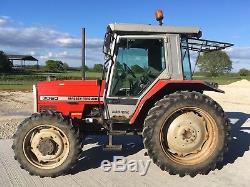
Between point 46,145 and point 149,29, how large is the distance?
2.66 meters

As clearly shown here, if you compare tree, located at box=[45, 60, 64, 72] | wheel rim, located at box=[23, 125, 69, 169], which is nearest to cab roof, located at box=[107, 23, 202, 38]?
wheel rim, located at box=[23, 125, 69, 169]

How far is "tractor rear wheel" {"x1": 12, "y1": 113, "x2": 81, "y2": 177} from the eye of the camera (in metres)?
5.97

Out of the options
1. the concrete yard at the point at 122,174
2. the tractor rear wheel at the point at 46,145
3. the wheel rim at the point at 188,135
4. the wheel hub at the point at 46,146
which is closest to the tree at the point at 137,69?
the wheel rim at the point at 188,135

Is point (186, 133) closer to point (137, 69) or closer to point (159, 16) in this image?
point (137, 69)

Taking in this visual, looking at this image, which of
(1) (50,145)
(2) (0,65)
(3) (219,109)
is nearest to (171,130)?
(3) (219,109)

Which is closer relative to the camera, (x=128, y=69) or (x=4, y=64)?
(x=128, y=69)

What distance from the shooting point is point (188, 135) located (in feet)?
20.6

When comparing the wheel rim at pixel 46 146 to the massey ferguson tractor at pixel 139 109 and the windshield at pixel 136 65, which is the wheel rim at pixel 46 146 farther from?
→ the windshield at pixel 136 65

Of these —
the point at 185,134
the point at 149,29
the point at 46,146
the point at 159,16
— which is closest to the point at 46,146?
the point at 46,146

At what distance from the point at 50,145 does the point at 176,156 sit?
2168mm

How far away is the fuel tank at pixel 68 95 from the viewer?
665 centimetres

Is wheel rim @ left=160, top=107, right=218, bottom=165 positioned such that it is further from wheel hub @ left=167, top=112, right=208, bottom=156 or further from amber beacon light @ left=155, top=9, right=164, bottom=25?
amber beacon light @ left=155, top=9, right=164, bottom=25

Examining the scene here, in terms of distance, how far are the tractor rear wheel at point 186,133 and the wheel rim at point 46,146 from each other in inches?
55.6

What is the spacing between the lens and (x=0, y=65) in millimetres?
55531
